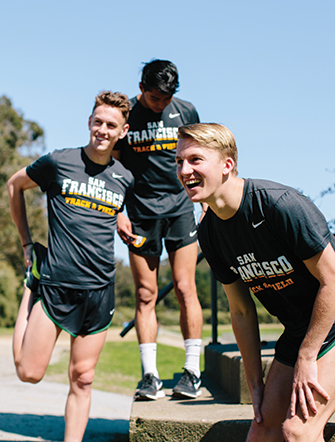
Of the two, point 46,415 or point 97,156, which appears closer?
point 97,156

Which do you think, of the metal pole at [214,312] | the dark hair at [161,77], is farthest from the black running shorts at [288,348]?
the metal pole at [214,312]

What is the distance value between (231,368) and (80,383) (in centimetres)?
101

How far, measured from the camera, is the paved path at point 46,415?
3.67 m

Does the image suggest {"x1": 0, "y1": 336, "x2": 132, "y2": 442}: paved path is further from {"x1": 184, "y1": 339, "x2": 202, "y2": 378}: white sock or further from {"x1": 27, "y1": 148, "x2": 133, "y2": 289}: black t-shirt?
{"x1": 27, "y1": 148, "x2": 133, "y2": 289}: black t-shirt

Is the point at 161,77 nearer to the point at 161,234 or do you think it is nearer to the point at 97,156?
the point at 97,156

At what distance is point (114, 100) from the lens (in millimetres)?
2824

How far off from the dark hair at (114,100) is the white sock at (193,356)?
1.62 meters

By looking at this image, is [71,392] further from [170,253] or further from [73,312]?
[170,253]

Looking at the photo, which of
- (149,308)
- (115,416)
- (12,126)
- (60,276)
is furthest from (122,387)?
(12,126)

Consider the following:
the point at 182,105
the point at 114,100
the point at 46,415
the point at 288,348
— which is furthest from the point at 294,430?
the point at 46,415

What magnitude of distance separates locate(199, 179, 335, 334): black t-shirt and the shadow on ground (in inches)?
93.4

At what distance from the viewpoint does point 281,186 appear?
5.96 feet

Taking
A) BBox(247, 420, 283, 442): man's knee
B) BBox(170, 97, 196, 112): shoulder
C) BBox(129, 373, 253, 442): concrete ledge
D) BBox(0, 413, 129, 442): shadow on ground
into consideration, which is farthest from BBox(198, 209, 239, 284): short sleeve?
BBox(0, 413, 129, 442): shadow on ground

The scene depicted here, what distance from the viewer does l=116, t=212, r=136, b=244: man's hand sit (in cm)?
308
